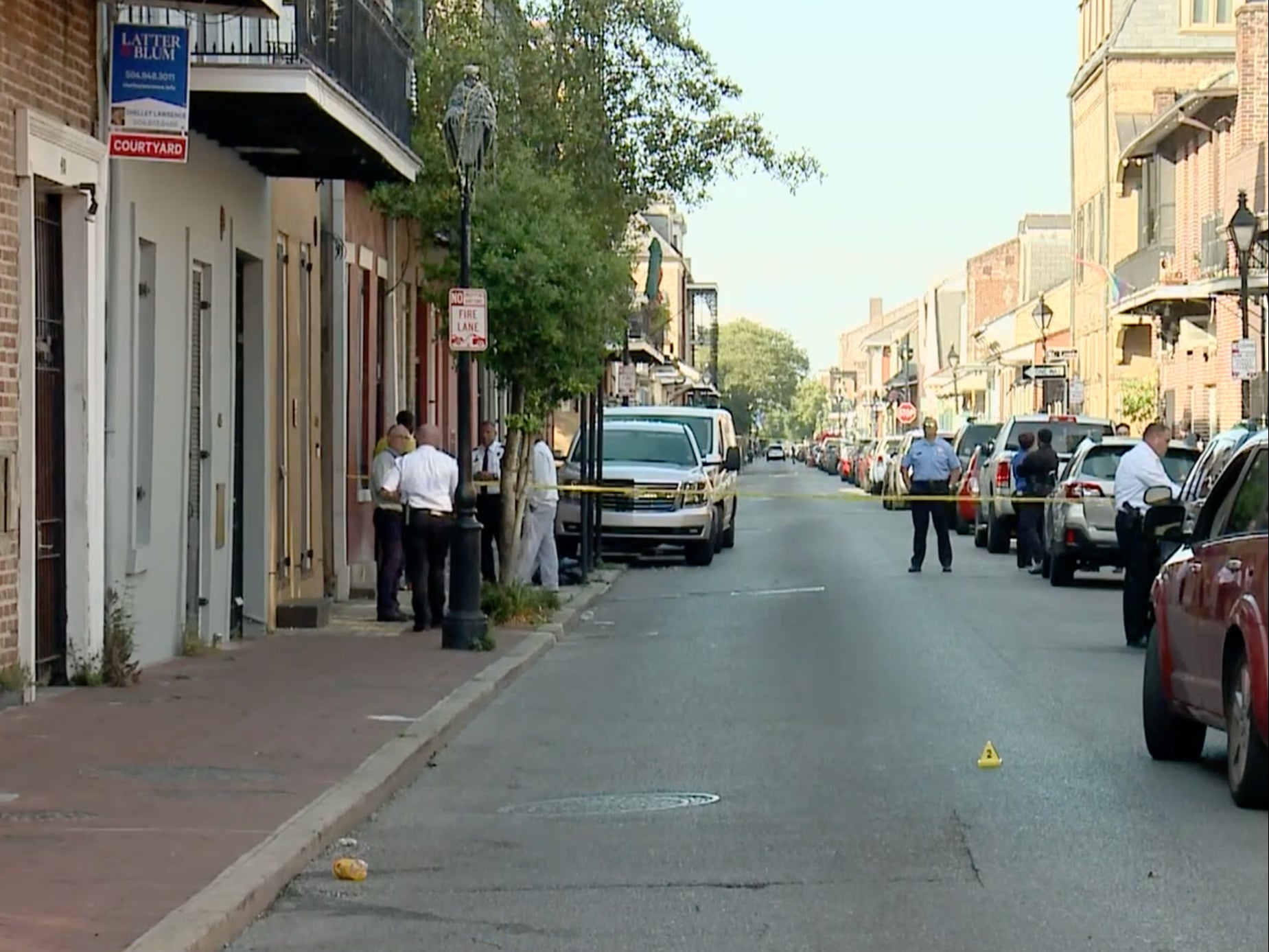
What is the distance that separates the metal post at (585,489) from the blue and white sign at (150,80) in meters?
10.8

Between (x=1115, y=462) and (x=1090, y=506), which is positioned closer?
(x=1090, y=506)

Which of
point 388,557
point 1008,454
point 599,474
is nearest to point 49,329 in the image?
point 388,557

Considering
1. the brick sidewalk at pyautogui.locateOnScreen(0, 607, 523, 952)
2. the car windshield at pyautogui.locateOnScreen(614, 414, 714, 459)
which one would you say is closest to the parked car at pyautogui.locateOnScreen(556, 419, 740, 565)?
the car windshield at pyautogui.locateOnScreen(614, 414, 714, 459)

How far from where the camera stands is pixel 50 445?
14.1 metres

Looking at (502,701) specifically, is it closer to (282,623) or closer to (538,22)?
(282,623)

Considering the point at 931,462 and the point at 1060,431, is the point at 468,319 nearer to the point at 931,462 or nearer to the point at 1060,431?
the point at 931,462

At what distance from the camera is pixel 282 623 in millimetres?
19531

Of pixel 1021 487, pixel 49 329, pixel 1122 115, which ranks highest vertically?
pixel 1122 115

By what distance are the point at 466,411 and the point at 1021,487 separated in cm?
1345

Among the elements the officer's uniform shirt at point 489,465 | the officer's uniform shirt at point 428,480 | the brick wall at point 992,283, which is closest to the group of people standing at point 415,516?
the officer's uniform shirt at point 428,480

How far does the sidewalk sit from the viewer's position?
7812 millimetres

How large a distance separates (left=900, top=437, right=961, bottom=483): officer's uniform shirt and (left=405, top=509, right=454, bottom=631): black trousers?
10.5 m

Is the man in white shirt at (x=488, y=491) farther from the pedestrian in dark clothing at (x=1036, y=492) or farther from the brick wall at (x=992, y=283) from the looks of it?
the brick wall at (x=992, y=283)

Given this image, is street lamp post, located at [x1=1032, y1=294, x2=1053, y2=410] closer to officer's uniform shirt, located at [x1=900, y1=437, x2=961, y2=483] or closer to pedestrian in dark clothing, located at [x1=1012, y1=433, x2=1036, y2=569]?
pedestrian in dark clothing, located at [x1=1012, y1=433, x2=1036, y2=569]
